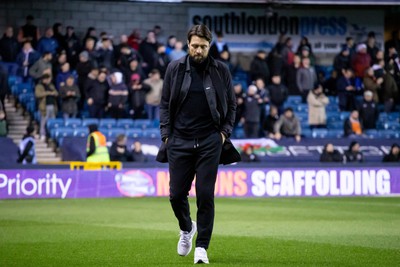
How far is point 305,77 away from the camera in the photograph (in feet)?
104

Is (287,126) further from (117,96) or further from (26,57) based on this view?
(26,57)

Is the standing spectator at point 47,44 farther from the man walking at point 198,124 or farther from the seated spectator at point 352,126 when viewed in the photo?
the man walking at point 198,124

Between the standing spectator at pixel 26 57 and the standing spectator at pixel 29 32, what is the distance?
0.75 m

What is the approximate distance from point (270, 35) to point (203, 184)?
25.8m

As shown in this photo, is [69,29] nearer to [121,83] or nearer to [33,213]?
[121,83]

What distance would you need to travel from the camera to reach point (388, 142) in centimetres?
3044

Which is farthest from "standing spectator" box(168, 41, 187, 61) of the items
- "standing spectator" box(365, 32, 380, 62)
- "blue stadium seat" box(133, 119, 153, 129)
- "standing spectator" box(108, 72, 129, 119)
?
"standing spectator" box(365, 32, 380, 62)

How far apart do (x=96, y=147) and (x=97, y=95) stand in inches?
133

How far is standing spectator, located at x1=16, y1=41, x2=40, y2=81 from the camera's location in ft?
93.6

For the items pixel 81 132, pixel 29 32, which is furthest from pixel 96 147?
pixel 29 32

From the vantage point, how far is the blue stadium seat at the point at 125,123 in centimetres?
2894

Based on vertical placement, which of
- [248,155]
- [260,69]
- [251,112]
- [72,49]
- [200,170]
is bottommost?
[248,155]

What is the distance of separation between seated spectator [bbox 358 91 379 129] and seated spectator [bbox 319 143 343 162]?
3.45m

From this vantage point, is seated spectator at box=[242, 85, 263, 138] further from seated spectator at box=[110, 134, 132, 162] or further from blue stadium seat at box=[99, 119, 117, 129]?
seated spectator at box=[110, 134, 132, 162]
